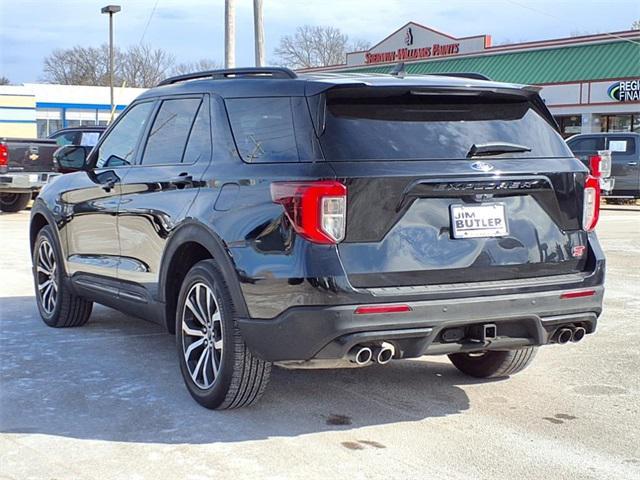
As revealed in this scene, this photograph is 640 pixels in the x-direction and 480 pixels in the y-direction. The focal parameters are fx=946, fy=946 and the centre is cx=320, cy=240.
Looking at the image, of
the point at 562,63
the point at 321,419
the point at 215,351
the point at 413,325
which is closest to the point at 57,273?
the point at 215,351

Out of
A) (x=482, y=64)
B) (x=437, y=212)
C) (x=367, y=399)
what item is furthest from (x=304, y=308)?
(x=482, y=64)

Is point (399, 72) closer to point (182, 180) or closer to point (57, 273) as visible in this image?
point (182, 180)

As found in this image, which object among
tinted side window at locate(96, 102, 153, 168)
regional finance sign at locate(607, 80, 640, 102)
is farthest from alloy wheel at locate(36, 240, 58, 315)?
regional finance sign at locate(607, 80, 640, 102)

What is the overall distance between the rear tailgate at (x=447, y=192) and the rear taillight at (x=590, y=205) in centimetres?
5

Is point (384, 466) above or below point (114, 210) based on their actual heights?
below

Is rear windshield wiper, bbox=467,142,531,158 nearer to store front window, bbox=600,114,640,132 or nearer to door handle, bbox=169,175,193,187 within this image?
door handle, bbox=169,175,193,187

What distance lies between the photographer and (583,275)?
5.02m

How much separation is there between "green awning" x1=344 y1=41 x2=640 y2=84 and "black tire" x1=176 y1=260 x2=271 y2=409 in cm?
2689

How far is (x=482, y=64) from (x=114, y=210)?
33238 mm

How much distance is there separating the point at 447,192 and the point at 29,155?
1477 centimetres

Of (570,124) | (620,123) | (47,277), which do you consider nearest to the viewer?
(47,277)

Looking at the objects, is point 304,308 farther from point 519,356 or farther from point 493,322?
point 519,356

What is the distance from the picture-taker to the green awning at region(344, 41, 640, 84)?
107ft

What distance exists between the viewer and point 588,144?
925 inches
